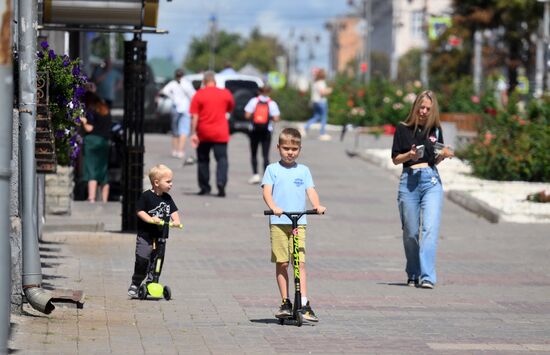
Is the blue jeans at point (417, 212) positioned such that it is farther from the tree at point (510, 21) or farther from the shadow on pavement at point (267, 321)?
the tree at point (510, 21)

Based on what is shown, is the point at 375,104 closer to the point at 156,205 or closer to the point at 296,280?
the point at 156,205

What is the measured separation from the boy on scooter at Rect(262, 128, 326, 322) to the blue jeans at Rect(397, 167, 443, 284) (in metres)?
3.06

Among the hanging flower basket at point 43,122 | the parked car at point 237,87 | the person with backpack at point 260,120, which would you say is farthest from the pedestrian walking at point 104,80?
the parked car at point 237,87

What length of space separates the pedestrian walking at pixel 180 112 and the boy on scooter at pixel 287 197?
2042 centimetres

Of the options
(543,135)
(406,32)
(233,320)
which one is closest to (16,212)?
(233,320)

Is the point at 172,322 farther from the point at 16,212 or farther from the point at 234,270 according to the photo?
the point at 234,270

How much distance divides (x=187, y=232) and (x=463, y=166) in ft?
42.9

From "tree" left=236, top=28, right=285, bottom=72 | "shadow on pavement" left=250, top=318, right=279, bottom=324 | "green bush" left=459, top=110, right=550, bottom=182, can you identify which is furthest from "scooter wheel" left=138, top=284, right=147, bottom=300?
"tree" left=236, top=28, right=285, bottom=72

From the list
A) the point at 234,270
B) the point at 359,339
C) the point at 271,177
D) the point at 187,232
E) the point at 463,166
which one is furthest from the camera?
the point at 463,166

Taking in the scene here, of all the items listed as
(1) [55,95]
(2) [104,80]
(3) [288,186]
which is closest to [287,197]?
(3) [288,186]

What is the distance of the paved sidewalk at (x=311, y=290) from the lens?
1043 centimetres

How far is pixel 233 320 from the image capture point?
38.0 feet

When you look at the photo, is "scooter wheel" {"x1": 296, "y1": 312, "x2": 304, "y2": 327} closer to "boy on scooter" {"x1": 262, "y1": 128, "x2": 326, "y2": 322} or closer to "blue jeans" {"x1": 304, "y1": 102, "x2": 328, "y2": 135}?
"boy on scooter" {"x1": 262, "y1": 128, "x2": 326, "y2": 322}

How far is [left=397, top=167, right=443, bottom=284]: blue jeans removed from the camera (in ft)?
47.2
